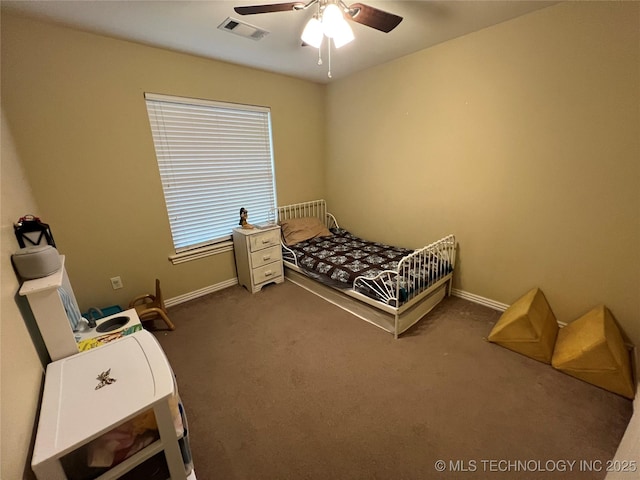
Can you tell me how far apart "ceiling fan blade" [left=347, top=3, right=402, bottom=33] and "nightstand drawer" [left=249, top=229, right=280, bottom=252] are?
2.05 meters

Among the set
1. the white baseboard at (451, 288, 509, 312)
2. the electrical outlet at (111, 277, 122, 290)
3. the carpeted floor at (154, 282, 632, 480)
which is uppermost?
the electrical outlet at (111, 277, 122, 290)

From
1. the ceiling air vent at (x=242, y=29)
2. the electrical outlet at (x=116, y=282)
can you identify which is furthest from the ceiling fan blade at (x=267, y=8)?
the electrical outlet at (x=116, y=282)

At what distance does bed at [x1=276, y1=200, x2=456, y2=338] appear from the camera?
7.23 ft

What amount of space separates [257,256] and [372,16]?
2.28 meters

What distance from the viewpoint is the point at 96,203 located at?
7.32 ft

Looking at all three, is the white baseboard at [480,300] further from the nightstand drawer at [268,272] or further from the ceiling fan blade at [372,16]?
the ceiling fan blade at [372,16]

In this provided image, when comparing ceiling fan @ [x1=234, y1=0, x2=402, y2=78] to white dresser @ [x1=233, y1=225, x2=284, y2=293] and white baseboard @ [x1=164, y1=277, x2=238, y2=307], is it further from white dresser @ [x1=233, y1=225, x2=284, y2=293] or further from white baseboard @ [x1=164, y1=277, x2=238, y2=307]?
white baseboard @ [x1=164, y1=277, x2=238, y2=307]

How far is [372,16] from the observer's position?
1464 mm

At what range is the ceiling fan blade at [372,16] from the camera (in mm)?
1404

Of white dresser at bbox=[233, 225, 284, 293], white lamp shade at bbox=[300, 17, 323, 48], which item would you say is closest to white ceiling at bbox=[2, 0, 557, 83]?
white lamp shade at bbox=[300, 17, 323, 48]

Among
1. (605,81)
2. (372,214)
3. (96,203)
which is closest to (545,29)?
(605,81)

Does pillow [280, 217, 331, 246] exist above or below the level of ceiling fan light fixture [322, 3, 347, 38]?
below

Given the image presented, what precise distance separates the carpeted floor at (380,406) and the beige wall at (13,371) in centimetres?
79

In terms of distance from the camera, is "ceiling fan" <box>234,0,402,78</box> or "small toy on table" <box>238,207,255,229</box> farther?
"small toy on table" <box>238,207,255,229</box>
